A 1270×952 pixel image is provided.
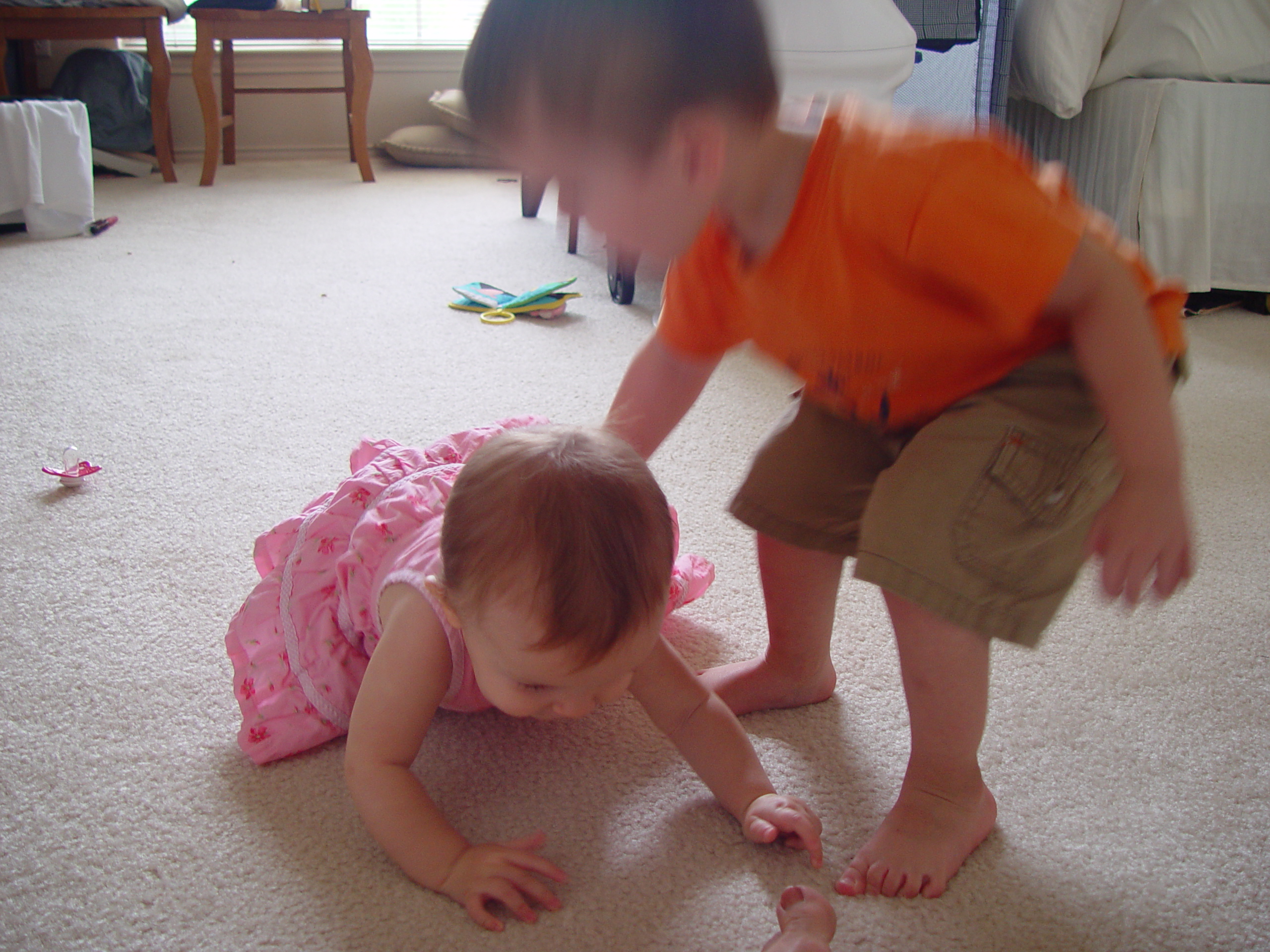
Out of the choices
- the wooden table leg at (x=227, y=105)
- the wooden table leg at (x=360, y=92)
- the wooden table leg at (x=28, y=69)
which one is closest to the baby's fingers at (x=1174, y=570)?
the wooden table leg at (x=360, y=92)

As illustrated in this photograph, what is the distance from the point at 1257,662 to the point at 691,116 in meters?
0.64

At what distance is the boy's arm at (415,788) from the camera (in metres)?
0.59

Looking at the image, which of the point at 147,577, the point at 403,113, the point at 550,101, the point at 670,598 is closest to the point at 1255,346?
the point at 670,598

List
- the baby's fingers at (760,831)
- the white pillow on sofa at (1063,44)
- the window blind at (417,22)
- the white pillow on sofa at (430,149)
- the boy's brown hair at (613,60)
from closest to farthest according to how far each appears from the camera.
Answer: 1. the boy's brown hair at (613,60)
2. the baby's fingers at (760,831)
3. the white pillow on sofa at (1063,44)
4. the white pillow on sofa at (430,149)
5. the window blind at (417,22)

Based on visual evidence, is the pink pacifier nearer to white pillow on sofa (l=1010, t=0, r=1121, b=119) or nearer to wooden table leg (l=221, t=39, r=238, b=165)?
white pillow on sofa (l=1010, t=0, r=1121, b=119)

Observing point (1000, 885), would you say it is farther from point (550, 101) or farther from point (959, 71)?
point (959, 71)

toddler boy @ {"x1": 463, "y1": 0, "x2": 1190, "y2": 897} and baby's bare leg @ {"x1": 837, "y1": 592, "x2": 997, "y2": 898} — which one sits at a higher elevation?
toddler boy @ {"x1": 463, "y1": 0, "x2": 1190, "y2": 897}

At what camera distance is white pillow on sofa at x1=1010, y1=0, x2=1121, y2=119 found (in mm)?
1695

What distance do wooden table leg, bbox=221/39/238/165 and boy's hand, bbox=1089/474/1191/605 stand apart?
3187 millimetres

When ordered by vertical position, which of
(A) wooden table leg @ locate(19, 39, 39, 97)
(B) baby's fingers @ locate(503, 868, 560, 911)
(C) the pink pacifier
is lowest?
(B) baby's fingers @ locate(503, 868, 560, 911)

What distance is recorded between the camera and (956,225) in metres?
0.53

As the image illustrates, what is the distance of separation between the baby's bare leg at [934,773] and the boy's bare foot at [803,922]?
0.04 m

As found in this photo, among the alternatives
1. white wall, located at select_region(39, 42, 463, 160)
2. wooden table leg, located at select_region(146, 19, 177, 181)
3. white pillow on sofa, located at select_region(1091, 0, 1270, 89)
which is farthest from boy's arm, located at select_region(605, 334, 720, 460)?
white wall, located at select_region(39, 42, 463, 160)

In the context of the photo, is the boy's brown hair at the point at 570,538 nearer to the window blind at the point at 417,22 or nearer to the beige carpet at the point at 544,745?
the beige carpet at the point at 544,745
